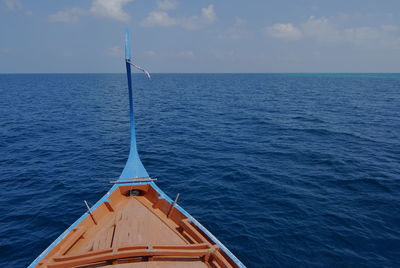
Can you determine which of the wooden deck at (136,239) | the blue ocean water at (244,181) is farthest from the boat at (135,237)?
the blue ocean water at (244,181)

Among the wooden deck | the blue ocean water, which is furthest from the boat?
the blue ocean water

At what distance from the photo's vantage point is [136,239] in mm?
9773

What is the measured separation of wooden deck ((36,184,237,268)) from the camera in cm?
812

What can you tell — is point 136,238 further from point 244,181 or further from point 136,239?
point 244,181

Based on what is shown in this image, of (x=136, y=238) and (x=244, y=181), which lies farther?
(x=244, y=181)

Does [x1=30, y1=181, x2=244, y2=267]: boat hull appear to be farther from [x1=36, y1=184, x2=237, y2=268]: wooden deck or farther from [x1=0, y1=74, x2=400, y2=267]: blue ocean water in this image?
[x1=0, y1=74, x2=400, y2=267]: blue ocean water

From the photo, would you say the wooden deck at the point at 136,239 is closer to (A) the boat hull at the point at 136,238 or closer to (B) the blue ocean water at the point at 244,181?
(A) the boat hull at the point at 136,238

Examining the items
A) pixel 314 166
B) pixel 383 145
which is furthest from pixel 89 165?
pixel 383 145

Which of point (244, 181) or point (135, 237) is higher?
point (135, 237)

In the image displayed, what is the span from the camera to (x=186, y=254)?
8.48m

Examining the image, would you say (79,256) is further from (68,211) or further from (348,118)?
(348,118)

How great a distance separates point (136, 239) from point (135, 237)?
6.4 inches

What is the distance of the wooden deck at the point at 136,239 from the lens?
26.6 ft

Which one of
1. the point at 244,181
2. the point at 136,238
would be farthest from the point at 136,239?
the point at 244,181
